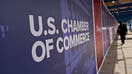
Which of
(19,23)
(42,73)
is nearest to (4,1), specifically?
(19,23)

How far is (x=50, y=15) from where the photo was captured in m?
1.62

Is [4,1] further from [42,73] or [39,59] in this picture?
[42,73]

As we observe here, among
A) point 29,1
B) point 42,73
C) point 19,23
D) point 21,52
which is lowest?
point 42,73

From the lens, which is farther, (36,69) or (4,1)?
(36,69)

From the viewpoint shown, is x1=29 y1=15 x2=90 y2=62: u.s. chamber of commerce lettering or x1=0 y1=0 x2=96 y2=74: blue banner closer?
x1=0 y1=0 x2=96 y2=74: blue banner

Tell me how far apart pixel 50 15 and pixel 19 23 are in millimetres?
495

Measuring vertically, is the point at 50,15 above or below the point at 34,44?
above

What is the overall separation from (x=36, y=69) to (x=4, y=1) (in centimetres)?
48

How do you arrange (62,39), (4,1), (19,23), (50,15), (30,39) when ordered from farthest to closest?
(62,39) < (50,15) < (30,39) < (19,23) < (4,1)

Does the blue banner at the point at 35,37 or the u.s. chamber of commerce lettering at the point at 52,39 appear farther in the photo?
the u.s. chamber of commerce lettering at the point at 52,39

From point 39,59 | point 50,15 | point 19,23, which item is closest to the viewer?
point 19,23

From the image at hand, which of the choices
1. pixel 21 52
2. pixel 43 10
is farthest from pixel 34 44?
pixel 43 10

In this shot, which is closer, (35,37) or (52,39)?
(35,37)

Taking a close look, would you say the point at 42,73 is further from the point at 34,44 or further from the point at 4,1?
the point at 4,1
